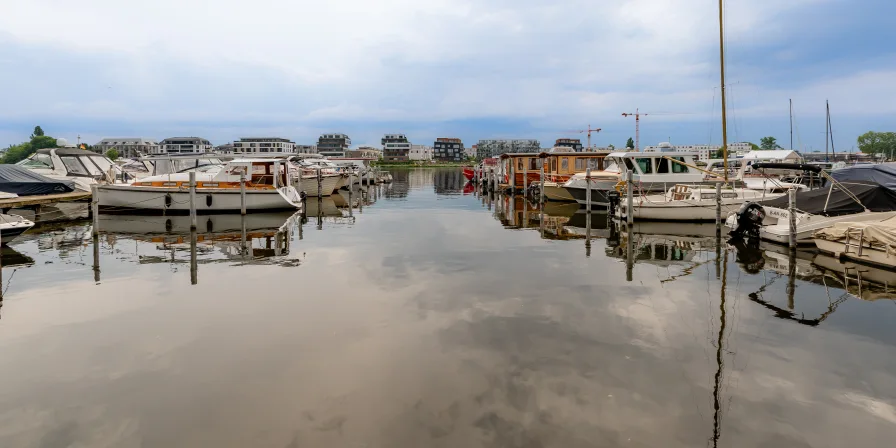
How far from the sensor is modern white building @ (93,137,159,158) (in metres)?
164

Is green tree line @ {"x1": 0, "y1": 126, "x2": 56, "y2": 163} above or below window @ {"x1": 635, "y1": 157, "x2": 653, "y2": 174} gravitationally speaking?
above

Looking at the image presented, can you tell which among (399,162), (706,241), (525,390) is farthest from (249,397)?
(399,162)

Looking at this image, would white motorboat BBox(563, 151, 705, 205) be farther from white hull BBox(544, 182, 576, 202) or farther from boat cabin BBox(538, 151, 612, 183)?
boat cabin BBox(538, 151, 612, 183)

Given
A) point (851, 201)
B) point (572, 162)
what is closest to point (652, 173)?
point (851, 201)

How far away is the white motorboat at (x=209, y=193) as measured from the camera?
24156 mm

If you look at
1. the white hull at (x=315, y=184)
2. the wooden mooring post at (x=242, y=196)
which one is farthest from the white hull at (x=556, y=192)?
the wooden mooring post at (x=242, y=196)

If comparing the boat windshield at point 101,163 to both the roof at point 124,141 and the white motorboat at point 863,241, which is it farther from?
the roof at point 124,141

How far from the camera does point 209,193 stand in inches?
949

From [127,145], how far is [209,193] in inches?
6642

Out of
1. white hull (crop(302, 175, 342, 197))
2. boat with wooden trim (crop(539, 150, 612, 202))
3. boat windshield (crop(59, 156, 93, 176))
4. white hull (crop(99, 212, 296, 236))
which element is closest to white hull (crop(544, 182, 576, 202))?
boat with wooden trim (crop(539, 150, 612, 202))

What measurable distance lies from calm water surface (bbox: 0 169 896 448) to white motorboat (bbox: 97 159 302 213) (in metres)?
9.70

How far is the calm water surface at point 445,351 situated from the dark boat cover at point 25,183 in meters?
8.93

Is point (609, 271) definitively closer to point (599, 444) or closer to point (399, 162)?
point (599, 444)

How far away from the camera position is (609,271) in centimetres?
1285
